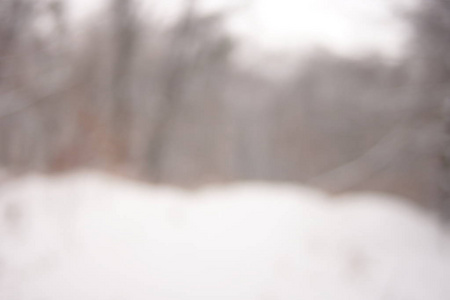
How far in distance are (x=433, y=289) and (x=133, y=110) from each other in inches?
83.5

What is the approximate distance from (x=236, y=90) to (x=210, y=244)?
37.6 inches

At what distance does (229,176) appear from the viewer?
88.4 inches

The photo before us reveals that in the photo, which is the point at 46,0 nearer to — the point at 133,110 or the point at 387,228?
the point at 133,110

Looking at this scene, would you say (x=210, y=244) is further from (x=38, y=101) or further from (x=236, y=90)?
(x=38, y=101)

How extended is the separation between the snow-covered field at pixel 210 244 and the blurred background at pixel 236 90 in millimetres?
119

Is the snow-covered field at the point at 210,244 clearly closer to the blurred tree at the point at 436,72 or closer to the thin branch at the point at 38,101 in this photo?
the blurred tree at the point at 436,72

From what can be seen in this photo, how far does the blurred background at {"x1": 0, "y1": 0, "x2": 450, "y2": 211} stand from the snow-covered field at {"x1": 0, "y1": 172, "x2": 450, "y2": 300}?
12 centimetres

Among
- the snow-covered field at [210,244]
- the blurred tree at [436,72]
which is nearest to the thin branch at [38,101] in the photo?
the snow-covered field at [210,244]

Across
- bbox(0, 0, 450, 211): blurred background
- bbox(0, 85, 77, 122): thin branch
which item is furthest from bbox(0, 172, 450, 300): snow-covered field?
bbox(0, 85, 77, 122): thin branch

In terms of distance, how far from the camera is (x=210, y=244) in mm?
2232

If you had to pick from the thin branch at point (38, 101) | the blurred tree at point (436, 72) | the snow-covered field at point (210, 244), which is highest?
the blurred tree at point (436, 72)

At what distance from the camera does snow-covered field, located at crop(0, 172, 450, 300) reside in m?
2.16

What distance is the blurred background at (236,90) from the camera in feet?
7.23

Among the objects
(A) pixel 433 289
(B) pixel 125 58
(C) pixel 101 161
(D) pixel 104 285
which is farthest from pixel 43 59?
(A) pixel 433 289
